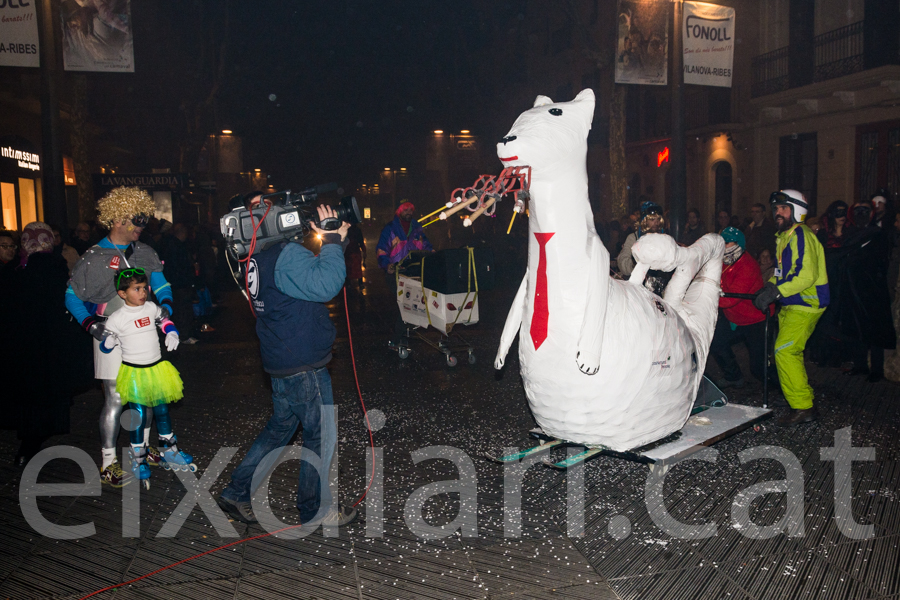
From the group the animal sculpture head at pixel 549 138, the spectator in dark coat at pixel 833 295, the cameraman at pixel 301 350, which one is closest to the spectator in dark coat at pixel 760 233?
the spectator in dark coat at pixel 833 295

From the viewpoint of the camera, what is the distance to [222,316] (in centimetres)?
1216

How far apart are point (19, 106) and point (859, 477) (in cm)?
1887

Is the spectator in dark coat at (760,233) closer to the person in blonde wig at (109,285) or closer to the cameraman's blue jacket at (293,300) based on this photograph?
the cameraman's blue jacket at (293,300)

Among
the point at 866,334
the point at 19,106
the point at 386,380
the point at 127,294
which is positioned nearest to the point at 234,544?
the point at 127,294

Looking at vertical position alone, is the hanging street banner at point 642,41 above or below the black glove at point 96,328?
above

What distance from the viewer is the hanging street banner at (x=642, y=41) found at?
10977mm

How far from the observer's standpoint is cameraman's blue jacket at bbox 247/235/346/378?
344cm

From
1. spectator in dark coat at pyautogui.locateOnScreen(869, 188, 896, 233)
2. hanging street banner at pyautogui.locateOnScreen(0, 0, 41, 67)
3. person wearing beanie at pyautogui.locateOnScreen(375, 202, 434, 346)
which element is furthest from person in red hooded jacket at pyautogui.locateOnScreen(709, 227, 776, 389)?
hanging street banner at pyautogui.locateOnScreen(0, 0, 41, 67)

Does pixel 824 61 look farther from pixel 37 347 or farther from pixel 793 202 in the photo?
pixel 37 347

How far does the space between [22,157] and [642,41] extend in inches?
558

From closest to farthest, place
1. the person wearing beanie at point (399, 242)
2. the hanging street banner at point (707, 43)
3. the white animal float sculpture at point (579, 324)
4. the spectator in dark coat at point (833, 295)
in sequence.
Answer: the white animal float sculpture at point (579, 324) → the spectator in dark coat at point (833, 295) → the person wearing beanie at point (399, 242) → the hanging street banner at point (707, 43)

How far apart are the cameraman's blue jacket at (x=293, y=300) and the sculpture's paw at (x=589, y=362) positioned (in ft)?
4.57

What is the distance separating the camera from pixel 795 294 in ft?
16.8

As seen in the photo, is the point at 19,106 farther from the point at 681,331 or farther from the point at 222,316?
the point at 681,331
